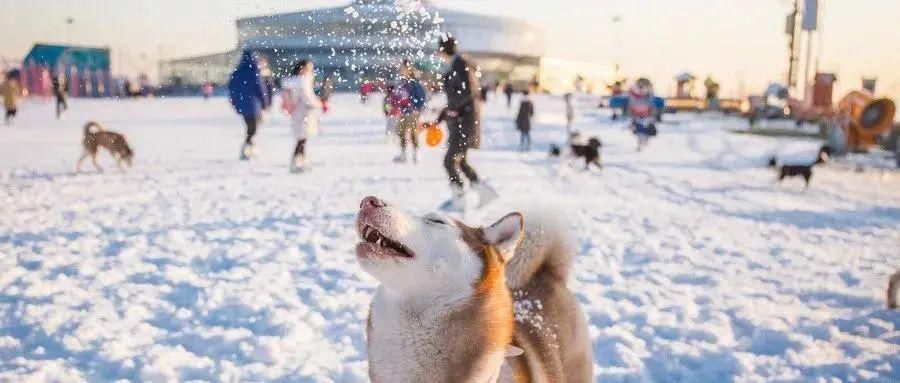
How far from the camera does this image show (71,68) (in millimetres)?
40688

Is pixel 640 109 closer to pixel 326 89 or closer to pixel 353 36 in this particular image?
pixel 326 89

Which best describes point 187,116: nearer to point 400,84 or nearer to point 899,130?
point 400,84

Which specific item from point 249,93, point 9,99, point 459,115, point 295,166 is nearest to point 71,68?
point 9,99

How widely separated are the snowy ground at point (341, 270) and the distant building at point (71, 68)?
3119cm

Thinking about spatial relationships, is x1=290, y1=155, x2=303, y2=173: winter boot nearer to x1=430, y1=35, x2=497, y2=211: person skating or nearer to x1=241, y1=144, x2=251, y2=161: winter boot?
x1=241, y1=144, x2=251, y2=161: winter boot

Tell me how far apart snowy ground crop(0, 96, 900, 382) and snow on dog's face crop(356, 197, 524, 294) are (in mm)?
883

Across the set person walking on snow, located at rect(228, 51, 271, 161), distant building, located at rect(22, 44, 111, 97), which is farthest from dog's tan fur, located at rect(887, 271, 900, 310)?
distant building, located at rect(22, 44, 111, 97)

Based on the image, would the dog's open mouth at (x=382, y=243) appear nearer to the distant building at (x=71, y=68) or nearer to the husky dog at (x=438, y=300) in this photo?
the husky dog at (x=438, y=300)

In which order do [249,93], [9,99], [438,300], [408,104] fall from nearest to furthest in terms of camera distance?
1. [438,300]
2. [408,104]
3. [249,93]
4. [9,99]

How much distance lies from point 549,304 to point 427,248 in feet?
2.41

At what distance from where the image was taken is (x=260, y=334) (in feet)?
12.5

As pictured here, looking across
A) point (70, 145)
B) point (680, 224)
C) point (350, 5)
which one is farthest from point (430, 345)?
point (70, 145)

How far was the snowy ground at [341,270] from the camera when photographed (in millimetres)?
3562

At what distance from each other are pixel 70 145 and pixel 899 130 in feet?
68.5
